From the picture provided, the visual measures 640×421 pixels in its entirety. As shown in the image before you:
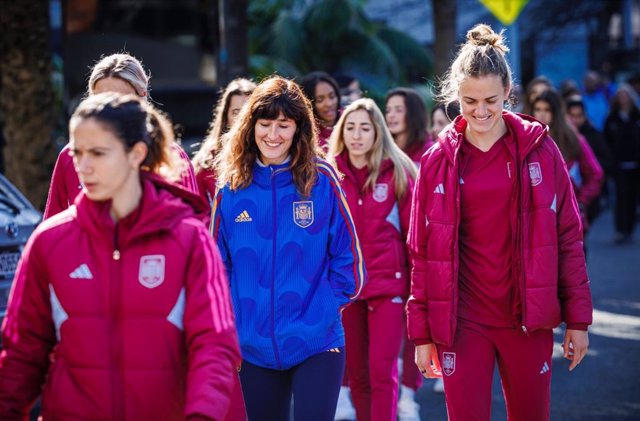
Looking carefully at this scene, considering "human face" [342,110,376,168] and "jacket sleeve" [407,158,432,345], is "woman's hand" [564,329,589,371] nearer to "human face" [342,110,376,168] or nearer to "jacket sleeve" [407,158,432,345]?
"jacket sleeve" [407,158,432,345]

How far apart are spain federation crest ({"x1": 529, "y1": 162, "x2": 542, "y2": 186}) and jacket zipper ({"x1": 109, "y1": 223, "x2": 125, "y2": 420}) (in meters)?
2.14

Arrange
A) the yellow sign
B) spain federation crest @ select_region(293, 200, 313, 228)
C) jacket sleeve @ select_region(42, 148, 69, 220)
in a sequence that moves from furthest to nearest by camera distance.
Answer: the yellow sign
jacket sleeve @ select_region(42, 148, 69, 220)
spain federation crest @ select_region(293, 200, 313, 228)

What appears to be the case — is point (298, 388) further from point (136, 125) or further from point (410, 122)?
point (410, 122)

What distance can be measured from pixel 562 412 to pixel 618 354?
6.86ft

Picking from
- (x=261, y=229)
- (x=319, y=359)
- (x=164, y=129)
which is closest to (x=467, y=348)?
(x=319, y=359)

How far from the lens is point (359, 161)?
24.1ft

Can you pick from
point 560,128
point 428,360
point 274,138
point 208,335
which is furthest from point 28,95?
point 208,335

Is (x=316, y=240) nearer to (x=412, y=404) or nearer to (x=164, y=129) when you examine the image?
(x=164, y=129)

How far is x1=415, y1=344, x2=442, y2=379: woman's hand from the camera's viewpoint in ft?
17.4

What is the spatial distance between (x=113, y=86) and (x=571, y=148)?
5.01 m

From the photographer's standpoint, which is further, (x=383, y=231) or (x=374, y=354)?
(x=383, y=231)

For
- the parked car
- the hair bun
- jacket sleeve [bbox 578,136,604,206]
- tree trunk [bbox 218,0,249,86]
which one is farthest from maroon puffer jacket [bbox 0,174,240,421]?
tree trunk [bbox 218,0,249,86]

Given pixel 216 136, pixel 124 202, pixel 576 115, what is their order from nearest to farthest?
pixel 124 202 → pixel 216 136 → pixel 576 115

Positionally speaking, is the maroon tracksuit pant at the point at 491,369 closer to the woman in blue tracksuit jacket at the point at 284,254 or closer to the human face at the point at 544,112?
the woman in blue tracksuit jacket at the point at 284,254
